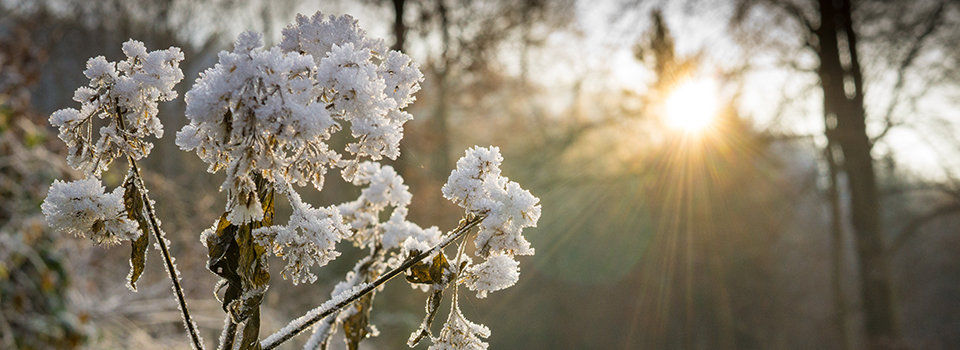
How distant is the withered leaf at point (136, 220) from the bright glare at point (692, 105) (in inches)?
298

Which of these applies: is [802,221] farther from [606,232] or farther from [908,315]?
[606,232]

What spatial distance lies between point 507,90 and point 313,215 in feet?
36.6

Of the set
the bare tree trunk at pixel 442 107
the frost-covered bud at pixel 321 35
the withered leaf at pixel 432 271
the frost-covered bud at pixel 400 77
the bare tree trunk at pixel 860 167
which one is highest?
the bare tree trunk at pixel 442 107

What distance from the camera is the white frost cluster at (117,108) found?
93 centimetres

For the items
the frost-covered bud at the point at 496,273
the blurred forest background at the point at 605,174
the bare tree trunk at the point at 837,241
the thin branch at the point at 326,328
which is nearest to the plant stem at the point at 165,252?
the thin branch at the point at 326,328

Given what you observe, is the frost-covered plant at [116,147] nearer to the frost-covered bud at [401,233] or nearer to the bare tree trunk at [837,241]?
the frost-covered bud at [401,233]

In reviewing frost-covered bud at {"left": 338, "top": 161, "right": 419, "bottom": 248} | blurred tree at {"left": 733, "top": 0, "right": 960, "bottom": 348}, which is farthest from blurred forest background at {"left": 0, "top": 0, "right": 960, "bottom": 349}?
frost-covered bud at {"left": 338, "top": 161, "right": 419, "bottom": 248}

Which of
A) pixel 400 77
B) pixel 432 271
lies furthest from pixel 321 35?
pixel 432 271

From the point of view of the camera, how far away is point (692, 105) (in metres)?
7.92

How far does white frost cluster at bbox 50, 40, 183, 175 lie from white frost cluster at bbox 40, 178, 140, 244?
0.05 metres

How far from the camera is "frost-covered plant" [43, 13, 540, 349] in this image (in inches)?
31.9

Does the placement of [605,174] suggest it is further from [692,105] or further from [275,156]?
[275,156]

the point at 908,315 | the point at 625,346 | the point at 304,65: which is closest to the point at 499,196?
the point at 304,65

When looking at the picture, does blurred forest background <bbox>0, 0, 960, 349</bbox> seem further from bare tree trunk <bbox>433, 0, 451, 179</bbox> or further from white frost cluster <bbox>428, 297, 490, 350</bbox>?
white frost cluster <bbox>428, 297, 490, 350</bbox>
